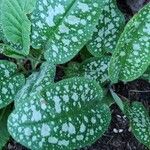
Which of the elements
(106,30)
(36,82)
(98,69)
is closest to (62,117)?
(36,82)

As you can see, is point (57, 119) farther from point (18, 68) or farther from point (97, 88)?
point (18, 68)

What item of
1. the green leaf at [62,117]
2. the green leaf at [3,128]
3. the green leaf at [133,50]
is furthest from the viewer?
the green leaf at [3,128]

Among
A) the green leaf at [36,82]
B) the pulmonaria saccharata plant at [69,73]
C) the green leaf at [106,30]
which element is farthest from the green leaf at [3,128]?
the green leaf at [106,30]

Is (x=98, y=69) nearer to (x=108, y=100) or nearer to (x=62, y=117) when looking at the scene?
(x=108, y=100)

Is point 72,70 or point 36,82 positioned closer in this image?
point 36,82

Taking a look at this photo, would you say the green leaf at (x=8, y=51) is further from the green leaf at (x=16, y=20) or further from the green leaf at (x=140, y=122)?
the green leaf at (x=140, y=122)

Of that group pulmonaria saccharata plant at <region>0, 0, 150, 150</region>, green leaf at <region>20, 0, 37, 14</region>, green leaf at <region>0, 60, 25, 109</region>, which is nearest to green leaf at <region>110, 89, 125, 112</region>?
pulmonaria saccharata plant at <region>0, 0, 150, 150</region>
